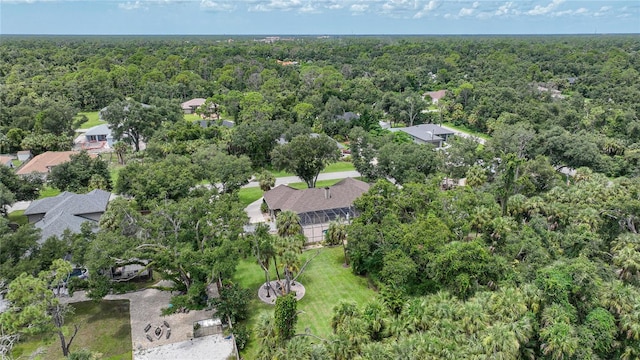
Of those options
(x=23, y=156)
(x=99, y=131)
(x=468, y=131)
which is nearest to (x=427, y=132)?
(x=468, y=131)

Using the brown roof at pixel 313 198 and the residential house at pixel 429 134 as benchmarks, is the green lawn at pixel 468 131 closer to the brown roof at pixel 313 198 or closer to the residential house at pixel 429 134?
the residential house at pixel 429 134

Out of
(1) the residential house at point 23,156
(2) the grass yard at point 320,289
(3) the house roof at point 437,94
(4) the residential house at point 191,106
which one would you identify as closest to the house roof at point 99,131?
(1) the residential house at point 23,156

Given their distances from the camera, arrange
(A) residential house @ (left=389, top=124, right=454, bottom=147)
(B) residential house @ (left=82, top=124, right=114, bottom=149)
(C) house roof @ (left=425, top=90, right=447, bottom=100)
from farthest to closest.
→ 1. (C) house roof @ (left=425, top=90, right=447, bottom=100)
2. (B) residential house @ (left=82, top=124, right=114, bottom=149)
3. (A) residential house @ (left=389, top=124, right=454, bottom=147)

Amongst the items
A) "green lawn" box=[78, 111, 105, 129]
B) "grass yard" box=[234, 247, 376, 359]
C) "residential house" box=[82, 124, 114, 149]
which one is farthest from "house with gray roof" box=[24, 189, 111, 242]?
"green lawn" box=[78, 111, 105, 129]

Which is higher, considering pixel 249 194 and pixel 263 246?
pixel 263 246

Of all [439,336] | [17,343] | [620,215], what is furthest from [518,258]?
[17,343]

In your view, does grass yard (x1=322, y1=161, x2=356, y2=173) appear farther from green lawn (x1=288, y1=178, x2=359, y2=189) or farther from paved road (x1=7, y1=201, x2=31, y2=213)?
paved road (x1=7, y1=201, x2=31, y2=213)

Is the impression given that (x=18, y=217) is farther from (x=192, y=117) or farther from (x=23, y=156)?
(x=192, y=117)
